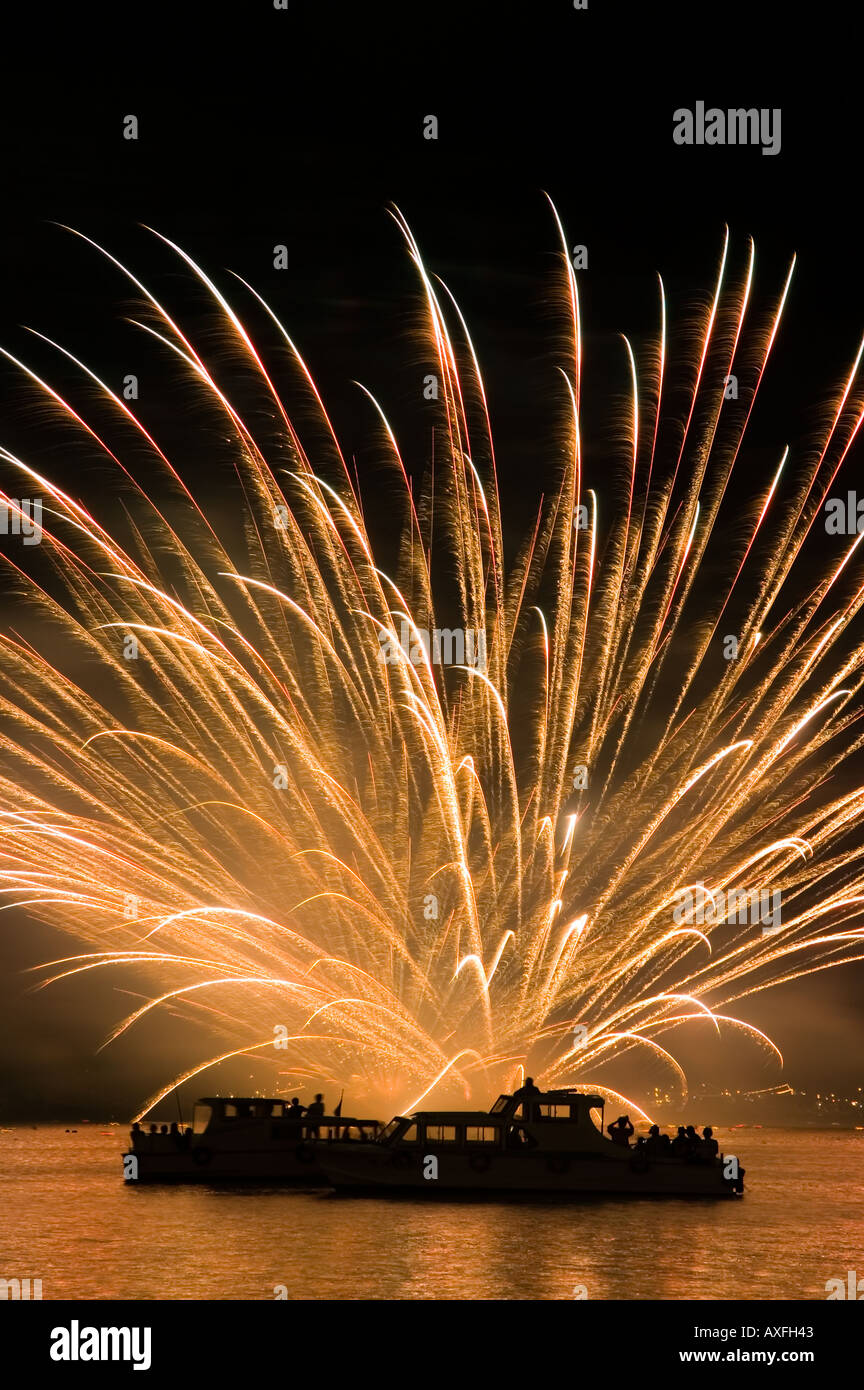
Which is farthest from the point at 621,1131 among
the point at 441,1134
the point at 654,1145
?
the point at 441,1134

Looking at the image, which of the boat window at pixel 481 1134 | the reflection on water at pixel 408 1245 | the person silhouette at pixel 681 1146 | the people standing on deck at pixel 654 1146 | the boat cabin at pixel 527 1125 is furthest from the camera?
the person silhouette at pixel 681 1146

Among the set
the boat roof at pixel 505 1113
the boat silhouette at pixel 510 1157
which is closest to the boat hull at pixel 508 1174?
the boat silhouette at pixel 510 1157

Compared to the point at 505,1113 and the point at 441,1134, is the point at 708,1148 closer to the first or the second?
the point at 505,1113

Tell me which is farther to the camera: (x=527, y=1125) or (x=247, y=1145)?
(x=247, y=1145)

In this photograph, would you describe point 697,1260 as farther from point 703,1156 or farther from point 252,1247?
point 703,1156

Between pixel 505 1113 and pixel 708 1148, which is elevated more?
pixel 505 1113

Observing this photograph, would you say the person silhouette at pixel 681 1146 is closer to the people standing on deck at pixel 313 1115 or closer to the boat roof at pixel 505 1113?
the boat roof at pixel 505 1113
